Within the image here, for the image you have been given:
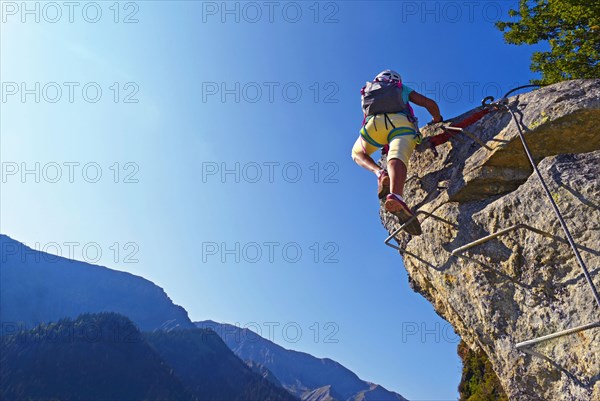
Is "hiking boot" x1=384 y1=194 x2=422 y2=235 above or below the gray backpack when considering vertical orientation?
below

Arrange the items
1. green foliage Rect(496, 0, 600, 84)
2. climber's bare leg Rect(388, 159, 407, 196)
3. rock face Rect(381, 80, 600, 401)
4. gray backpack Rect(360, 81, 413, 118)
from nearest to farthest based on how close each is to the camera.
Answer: rock face Rect(381, 80, 600, 401) < climber's bare leg Rect(388, 159, 407, 196) < gray backpack Rect(360, 81, 413, 118) < green foliage Rect(496, 0, 600, 84)

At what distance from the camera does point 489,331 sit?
6.03 meters

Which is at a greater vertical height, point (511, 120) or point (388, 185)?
point (511, 120)

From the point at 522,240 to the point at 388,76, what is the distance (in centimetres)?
344

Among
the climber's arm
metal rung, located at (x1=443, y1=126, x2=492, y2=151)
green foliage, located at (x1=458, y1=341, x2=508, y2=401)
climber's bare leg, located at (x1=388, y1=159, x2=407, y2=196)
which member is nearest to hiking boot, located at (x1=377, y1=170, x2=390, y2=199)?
climber's bare leg, located at (x1=388, y1=159, x2=407, y2=196)

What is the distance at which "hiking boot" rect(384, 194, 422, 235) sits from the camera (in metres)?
6.09

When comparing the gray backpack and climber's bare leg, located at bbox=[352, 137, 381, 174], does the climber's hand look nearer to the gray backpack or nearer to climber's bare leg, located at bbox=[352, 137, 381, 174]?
the gray backpack

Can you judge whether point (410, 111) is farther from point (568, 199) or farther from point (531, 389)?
point (531, 389)

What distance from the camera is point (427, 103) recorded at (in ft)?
25.3

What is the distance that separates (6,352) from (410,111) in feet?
601

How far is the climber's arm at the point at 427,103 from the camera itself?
24.9ft

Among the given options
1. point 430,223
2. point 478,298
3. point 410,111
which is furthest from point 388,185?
point 478,298

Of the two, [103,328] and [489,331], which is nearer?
[489,331]

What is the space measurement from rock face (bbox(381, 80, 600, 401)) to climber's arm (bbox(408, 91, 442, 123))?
515mm
